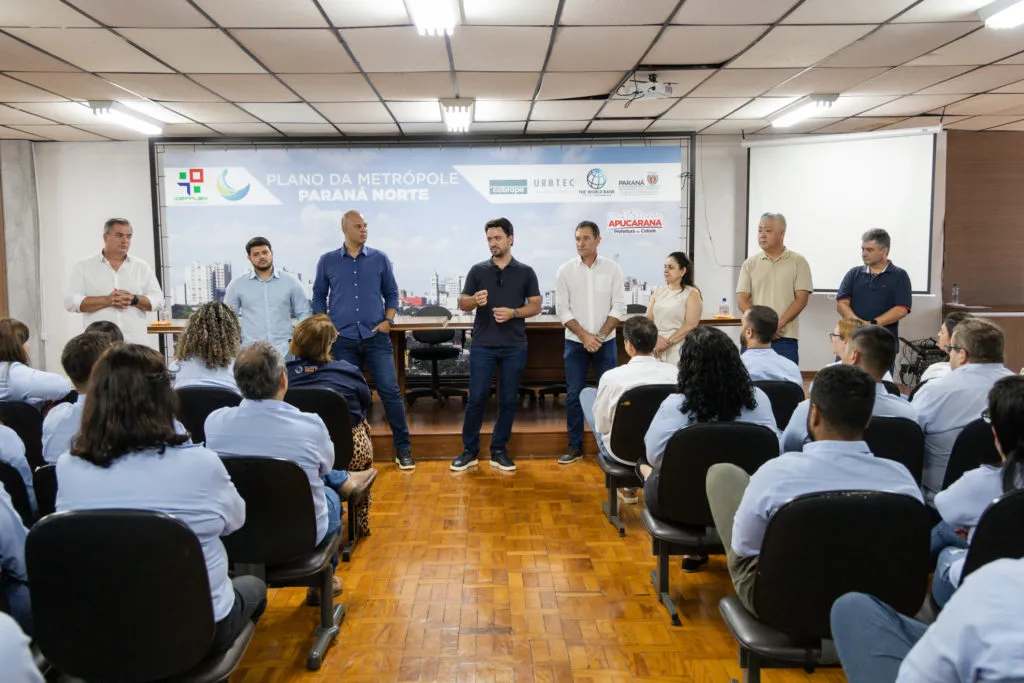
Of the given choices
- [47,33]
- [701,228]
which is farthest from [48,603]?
[701,228]

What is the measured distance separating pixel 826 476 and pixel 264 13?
3681 millimetres

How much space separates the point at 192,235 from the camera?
23.0 feet

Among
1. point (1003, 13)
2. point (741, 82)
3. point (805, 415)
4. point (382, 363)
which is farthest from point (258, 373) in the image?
point (741, 82)

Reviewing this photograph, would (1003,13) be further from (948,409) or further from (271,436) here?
(271,436)

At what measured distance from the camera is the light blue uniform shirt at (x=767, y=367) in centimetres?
295

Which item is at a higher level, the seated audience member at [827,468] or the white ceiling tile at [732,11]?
the white ceiling tile at [732,11]

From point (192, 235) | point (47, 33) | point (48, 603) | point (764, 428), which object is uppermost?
point (47, 33)

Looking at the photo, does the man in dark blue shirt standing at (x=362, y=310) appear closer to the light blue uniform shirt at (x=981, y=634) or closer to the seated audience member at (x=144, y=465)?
the seated audience member at (x=144, y=465)

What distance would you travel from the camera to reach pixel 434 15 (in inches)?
142

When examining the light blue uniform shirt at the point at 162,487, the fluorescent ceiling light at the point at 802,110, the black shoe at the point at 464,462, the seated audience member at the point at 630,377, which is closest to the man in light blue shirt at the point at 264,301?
the black shoe at the point at 464,462

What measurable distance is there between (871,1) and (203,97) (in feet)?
16.1

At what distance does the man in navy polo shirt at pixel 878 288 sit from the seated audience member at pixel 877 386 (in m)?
2.21

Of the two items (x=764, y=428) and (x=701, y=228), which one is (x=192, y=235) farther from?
(x=764, y=428)

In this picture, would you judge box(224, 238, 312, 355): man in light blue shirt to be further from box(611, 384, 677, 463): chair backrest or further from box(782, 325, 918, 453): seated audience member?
box(782, 325, 918, 453): seated audience member
